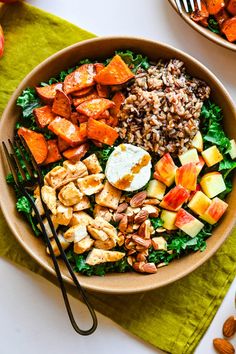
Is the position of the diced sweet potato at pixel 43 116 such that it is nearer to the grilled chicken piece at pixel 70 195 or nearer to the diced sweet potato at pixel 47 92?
the diced sweet potato at pixel 47 92

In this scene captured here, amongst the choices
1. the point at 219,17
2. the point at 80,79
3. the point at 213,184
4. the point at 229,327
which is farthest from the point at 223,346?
the point at 219,17

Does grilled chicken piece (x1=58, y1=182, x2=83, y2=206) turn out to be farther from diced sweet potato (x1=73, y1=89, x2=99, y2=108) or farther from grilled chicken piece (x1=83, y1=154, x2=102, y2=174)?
diced sweet potato (x1=73, y1=89, x2=99, y2=108)

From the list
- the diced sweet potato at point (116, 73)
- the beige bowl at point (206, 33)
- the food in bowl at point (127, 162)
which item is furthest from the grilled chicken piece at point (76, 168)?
the beige bowl at point (206, 33)

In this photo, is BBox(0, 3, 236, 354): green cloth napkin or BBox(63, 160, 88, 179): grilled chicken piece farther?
BBox(0, 3, 236, 354): green cloth napkin

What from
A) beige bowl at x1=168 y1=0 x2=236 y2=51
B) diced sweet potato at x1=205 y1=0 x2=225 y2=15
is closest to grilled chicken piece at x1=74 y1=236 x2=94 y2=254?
beige bowl at x1=168 y1=0 x2=236 y2=51

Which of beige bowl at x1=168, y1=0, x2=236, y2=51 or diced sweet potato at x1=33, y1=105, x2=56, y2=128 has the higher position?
beige bowl at x1=168, y1=0, x2=236, y2=51

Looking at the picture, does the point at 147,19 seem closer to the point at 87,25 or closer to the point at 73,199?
the point at 87,25
